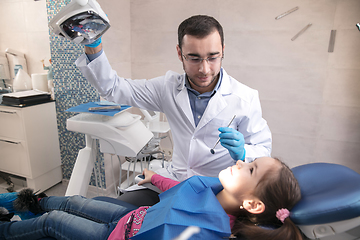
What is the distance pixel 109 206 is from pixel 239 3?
2.19 m

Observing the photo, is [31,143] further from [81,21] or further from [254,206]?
[254,206]

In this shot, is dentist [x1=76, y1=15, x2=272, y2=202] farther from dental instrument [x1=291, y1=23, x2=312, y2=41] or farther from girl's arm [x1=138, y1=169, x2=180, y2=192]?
dental instrument [x1=291, y1=23, x2=312, y2=41]

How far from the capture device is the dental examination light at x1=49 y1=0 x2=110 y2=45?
0.86 meters

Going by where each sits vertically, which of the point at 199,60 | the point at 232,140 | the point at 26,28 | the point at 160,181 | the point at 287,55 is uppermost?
the point at 26,28

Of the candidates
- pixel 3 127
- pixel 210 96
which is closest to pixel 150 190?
pixel 210 96

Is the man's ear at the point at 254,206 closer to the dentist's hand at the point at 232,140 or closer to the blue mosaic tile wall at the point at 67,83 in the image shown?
the dentist's hand at the point at 232,140

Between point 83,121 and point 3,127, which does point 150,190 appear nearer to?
point 83,121

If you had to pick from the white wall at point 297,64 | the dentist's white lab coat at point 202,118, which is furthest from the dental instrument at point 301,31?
the dentist's white lab coat at point 202,118

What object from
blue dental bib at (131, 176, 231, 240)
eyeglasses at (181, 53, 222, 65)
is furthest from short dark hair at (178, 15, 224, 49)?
blue dental bib at (131, 176, 231, 240)

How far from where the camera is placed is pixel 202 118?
1.30 meters

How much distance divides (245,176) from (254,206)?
0.12 m

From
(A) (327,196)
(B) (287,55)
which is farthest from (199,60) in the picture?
(B) (287,55)

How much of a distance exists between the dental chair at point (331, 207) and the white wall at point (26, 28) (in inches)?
100

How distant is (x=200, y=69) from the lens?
45.7 inches
